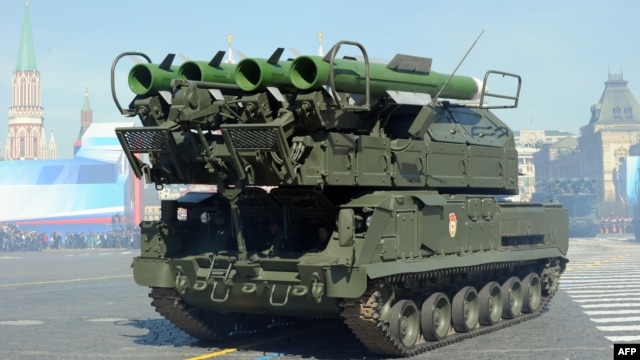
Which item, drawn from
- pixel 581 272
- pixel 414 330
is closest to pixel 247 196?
pixel 414 330

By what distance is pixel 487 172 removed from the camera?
16781 millimetres

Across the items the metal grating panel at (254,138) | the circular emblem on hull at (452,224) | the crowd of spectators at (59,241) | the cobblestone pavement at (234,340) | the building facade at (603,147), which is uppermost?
the building facade at (603,147)

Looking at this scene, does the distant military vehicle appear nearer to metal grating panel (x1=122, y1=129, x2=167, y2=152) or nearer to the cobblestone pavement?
the cobblestone pavement

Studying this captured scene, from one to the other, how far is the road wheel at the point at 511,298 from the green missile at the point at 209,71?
6.33 metres

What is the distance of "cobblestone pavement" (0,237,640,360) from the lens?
13812mm

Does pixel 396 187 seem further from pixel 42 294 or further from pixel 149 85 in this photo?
pixel 42 294

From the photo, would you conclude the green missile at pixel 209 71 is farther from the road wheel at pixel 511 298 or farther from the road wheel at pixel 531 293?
the road wheel at pixel 531 293

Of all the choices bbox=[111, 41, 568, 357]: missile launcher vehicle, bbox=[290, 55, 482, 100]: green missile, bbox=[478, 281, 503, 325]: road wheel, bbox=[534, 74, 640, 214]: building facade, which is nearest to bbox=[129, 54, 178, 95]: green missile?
bbox=[111, 41, 568, 357]: missile launcher vehicle

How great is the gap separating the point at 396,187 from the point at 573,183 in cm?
7243

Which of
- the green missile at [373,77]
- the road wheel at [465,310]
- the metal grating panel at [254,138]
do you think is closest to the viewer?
the metal grating panel at [254,138]

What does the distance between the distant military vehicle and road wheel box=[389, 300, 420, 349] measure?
219 ft

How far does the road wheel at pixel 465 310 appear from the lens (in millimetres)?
15328

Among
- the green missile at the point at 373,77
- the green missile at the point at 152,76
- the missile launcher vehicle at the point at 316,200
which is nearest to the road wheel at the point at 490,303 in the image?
the missile launcher vehicle at the point at 316,200

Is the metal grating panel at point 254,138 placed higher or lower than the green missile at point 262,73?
lower
